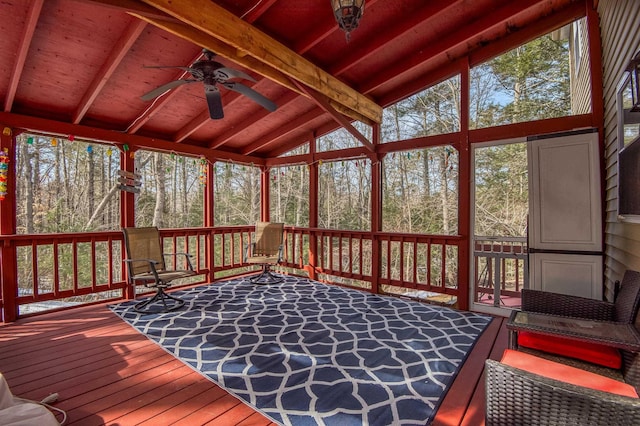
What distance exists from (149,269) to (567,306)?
4417mm

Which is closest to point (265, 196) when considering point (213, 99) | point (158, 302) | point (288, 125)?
point (288, 125)

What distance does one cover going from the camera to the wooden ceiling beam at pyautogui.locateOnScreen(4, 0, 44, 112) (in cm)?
237

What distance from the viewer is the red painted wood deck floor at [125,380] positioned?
192 cm

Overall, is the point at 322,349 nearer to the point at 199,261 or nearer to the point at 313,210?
the point at 199,261

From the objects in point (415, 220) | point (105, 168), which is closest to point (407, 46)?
point (415, 220)

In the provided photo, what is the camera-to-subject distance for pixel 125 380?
2.32 m

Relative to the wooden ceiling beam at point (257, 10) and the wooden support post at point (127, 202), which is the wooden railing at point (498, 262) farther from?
the wooden support post at point (127, 202)

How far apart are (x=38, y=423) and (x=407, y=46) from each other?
448cm

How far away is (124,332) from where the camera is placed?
3.24m

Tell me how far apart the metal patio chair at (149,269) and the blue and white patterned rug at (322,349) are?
8.6 inches

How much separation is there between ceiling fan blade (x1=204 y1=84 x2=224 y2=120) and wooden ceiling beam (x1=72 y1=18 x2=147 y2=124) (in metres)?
0.69

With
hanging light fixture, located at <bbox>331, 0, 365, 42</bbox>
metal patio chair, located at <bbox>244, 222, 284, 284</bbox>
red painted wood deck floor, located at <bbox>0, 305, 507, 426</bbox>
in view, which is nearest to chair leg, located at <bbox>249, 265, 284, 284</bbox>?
metal patio chair, located at <bbox>244, 222, 284, 284</bbox>

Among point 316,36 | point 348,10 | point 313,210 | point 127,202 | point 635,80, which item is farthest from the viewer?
point 313,210

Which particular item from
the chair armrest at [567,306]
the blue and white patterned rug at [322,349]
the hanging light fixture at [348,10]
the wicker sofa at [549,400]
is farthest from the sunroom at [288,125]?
the wicker sofa at [549,400]
